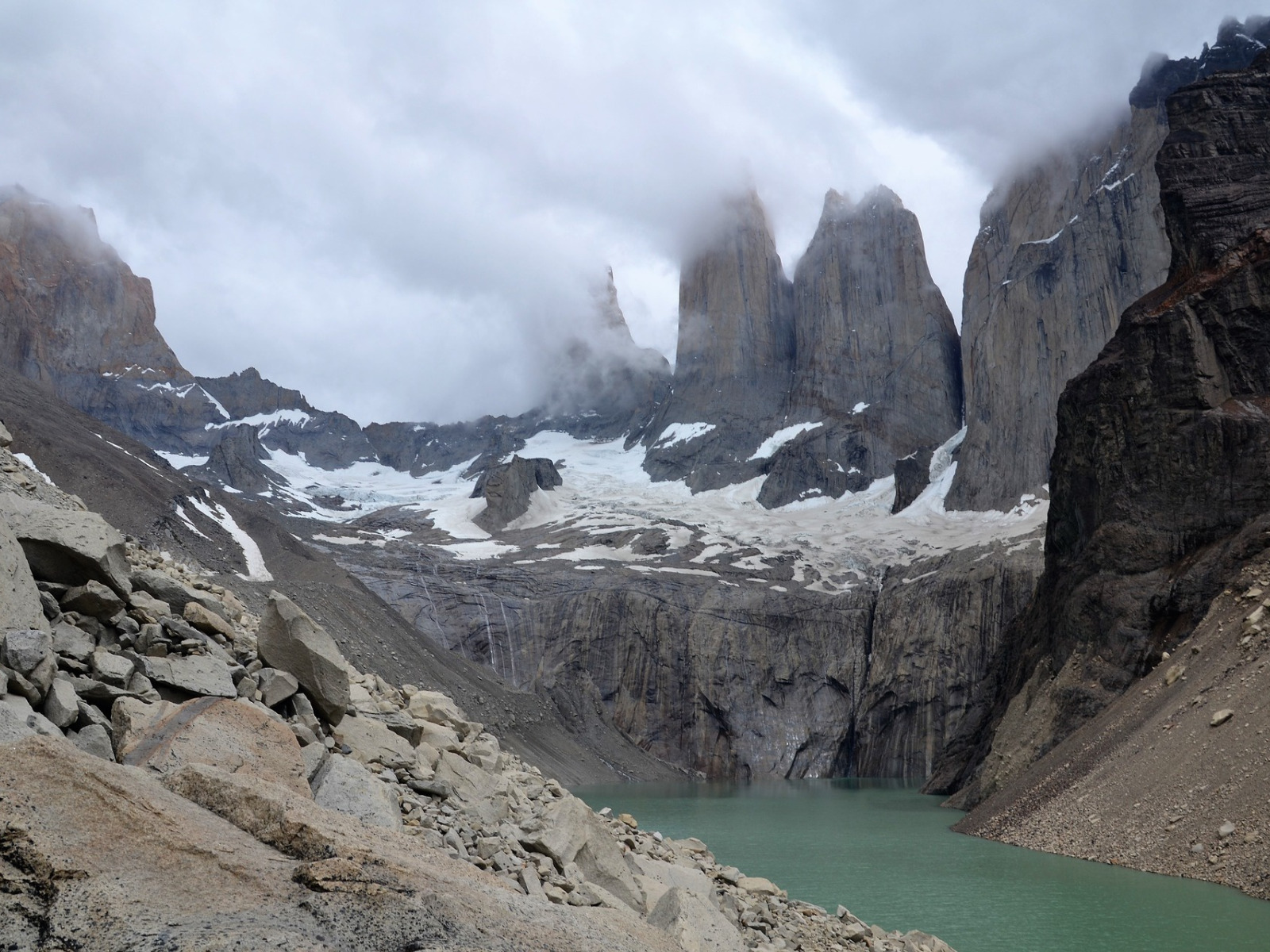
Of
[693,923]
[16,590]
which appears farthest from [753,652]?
[16,590]

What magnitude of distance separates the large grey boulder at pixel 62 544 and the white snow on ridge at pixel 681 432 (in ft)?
434

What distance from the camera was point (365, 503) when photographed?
14350 cm

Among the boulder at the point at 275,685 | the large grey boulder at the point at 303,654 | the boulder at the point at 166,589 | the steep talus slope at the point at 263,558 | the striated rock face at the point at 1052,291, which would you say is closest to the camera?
the boulder at the point at 275,685

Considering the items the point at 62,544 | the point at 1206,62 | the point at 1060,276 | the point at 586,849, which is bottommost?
the point at 586,849

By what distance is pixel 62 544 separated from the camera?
26.7 feet

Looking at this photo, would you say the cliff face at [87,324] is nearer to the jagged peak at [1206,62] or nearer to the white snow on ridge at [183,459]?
the white snow on ridge at [183,459]

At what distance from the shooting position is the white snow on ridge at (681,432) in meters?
142

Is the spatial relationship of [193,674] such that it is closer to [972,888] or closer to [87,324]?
[972,888]

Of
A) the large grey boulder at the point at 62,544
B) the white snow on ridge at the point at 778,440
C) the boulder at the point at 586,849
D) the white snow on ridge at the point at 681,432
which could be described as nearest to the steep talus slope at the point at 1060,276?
the white snow on ridge at the point at 778,440

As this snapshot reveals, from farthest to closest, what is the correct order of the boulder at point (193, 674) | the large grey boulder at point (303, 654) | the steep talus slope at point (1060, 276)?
the steep talus slope at point (1060, 276), the large grey boulder at point (303, 654), the boulder at point (193, 674)

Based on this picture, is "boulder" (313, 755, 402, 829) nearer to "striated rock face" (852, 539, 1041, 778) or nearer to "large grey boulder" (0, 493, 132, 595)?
"large grey boulder" (0, 493, 132, 595)

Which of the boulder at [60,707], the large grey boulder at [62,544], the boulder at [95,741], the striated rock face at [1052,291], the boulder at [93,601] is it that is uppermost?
the striated rock face at [1052,291]

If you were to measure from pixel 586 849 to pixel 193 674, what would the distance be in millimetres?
3926

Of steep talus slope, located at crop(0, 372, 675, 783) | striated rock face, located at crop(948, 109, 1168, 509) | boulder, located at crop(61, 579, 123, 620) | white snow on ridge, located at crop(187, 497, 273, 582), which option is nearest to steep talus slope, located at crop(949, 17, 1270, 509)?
striated rock face, located at crop(948, 109, 1168, 509)
